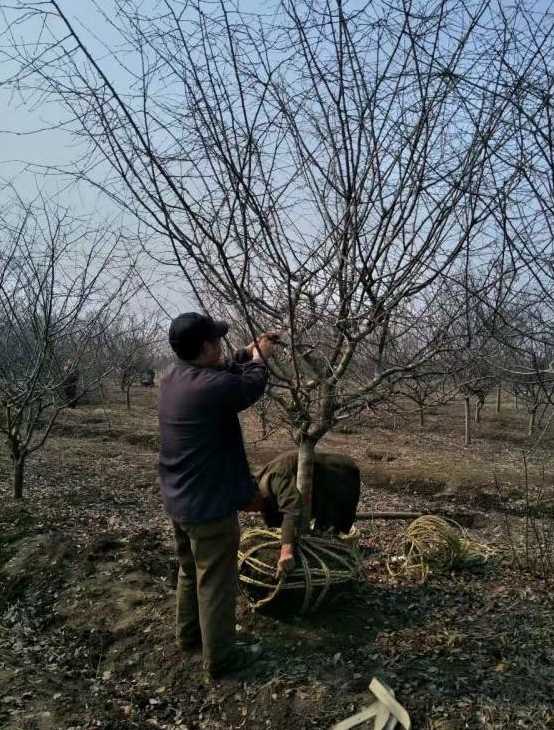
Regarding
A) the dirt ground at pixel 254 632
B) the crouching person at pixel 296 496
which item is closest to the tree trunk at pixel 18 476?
the dirt ground at pixel 254 632

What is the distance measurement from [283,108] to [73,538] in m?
4.06

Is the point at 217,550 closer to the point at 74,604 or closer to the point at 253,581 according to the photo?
the point at 253,581

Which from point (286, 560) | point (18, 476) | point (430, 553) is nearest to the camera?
point (286, 560)

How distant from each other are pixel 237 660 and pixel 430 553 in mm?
1967

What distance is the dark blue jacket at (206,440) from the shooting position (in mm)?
2742

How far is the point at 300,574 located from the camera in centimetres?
332

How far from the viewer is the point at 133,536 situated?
5152 millimetres

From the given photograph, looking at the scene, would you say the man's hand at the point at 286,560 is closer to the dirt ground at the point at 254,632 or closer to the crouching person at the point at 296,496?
the crouching person at the point at 296,496

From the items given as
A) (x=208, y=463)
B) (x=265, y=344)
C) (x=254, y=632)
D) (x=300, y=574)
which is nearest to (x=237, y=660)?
(x=254, y=632)

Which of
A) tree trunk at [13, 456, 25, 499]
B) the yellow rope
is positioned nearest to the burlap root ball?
the yellow rope

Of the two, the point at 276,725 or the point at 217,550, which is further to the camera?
the point at 217,550

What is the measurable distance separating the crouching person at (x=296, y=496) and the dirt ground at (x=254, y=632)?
15.2 inches

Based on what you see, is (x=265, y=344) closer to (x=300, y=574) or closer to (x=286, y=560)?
(x=286, y=560)

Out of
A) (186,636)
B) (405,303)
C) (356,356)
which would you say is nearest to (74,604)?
(186,636)
